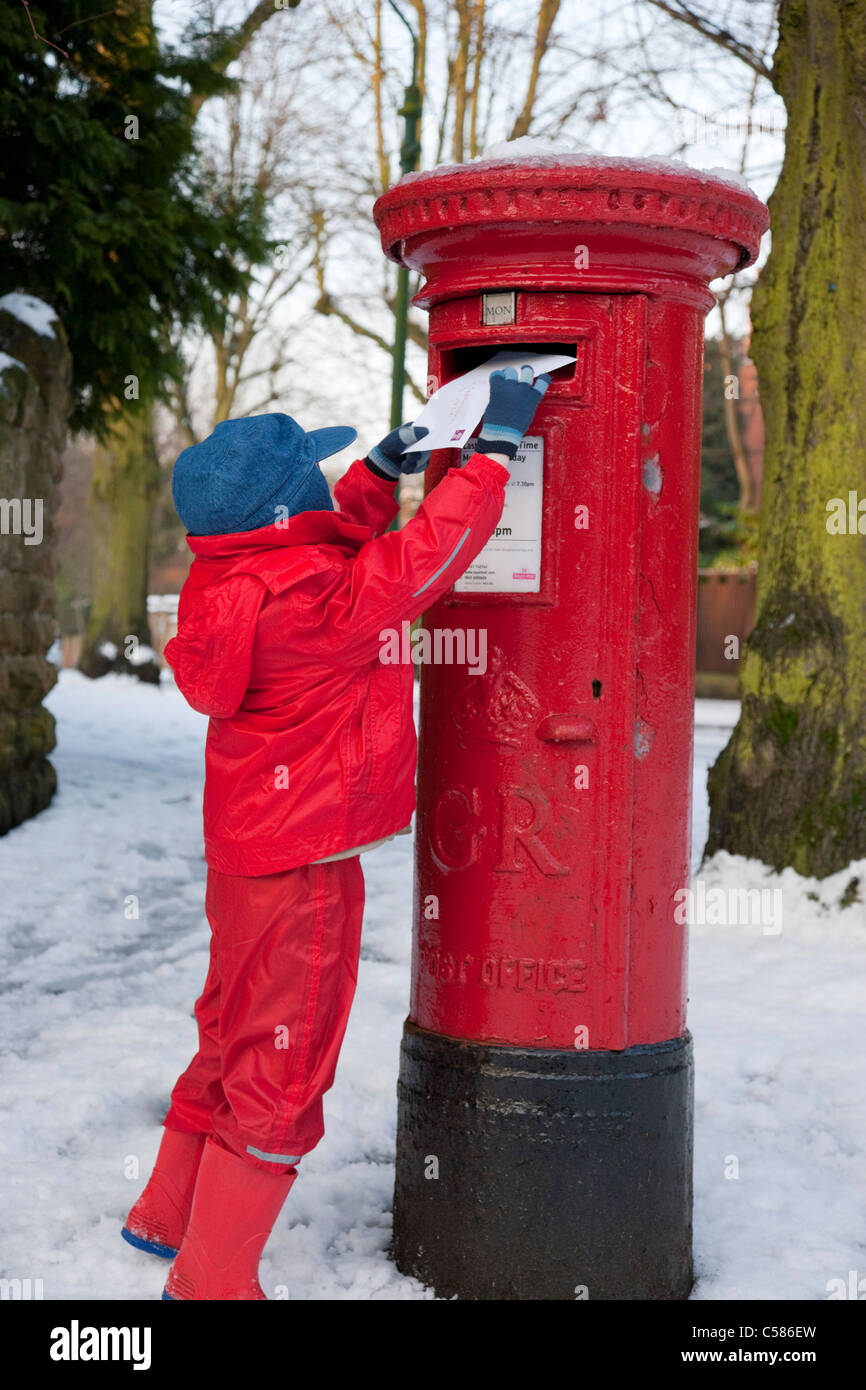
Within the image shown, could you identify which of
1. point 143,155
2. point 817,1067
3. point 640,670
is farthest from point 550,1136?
point 143,155

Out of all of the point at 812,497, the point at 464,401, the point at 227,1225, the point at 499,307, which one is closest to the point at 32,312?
the point at 812,497

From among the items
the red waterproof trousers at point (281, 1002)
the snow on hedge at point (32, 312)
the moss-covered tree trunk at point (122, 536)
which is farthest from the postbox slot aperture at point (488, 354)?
the moss-covered tree trunk at point (122, 536)

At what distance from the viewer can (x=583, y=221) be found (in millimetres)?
2734

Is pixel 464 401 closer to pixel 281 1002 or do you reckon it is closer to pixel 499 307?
pixel 499 307

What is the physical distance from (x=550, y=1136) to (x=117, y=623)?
16349mm

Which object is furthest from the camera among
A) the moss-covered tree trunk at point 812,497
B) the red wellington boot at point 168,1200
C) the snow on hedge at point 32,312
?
the snow on hedge at point 32,312

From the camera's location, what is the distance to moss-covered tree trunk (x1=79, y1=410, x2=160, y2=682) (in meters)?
18.6

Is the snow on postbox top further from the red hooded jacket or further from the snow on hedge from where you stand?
the snow on hedge

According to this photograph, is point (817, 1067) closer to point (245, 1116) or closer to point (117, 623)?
point (245, 1116)

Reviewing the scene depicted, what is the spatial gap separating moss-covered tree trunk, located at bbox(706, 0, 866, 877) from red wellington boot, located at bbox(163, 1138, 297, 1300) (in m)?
3.71

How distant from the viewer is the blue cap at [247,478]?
273 cm

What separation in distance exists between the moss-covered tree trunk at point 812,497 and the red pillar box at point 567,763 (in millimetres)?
3244

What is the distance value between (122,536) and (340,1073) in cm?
1561

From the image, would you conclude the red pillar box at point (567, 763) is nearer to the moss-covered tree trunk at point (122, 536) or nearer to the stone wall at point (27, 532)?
the stone wall at point (27, 532)
